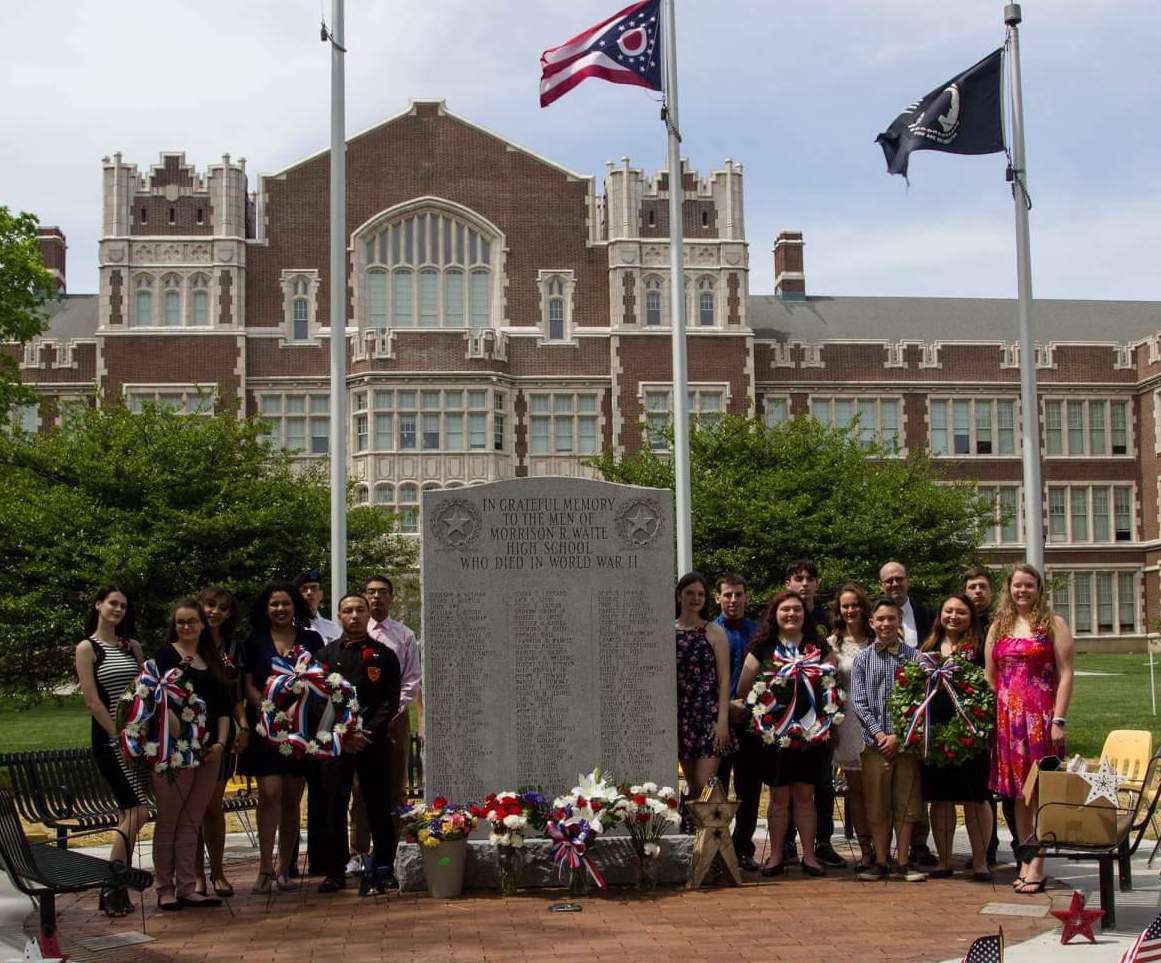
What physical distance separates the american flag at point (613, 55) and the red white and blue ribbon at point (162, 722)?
8444 mm

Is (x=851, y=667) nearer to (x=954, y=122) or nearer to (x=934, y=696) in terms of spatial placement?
(x=934, y=696)

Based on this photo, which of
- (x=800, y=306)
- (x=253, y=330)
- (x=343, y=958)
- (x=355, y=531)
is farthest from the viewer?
(x=800, y=306)

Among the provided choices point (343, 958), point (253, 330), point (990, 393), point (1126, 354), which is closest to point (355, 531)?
point (253, 330)

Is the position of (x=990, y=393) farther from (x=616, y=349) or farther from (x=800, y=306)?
(x=616, y=349)

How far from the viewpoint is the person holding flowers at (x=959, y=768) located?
26.1 feet

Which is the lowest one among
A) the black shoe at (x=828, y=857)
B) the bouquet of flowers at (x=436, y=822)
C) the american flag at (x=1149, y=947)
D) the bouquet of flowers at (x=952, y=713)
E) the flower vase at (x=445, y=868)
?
the black shoe at (x=828, y=857)

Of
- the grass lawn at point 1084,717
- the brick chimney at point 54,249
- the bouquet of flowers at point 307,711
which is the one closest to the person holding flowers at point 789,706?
the bouquet of flowers at point 307,711

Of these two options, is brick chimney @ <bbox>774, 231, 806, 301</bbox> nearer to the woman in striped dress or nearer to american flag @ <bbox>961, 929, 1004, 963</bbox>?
the woman in striped dress

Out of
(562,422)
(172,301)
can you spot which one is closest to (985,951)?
(562,422)

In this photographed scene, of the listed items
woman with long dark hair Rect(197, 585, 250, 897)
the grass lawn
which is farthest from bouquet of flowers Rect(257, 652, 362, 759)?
the grass lawn

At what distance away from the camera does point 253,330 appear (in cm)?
3838

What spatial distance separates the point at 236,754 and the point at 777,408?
33.4 metres

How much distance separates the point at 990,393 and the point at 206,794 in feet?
122

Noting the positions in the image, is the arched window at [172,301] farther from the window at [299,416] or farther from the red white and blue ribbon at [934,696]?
the red white and blue ribbon at [934,696]
